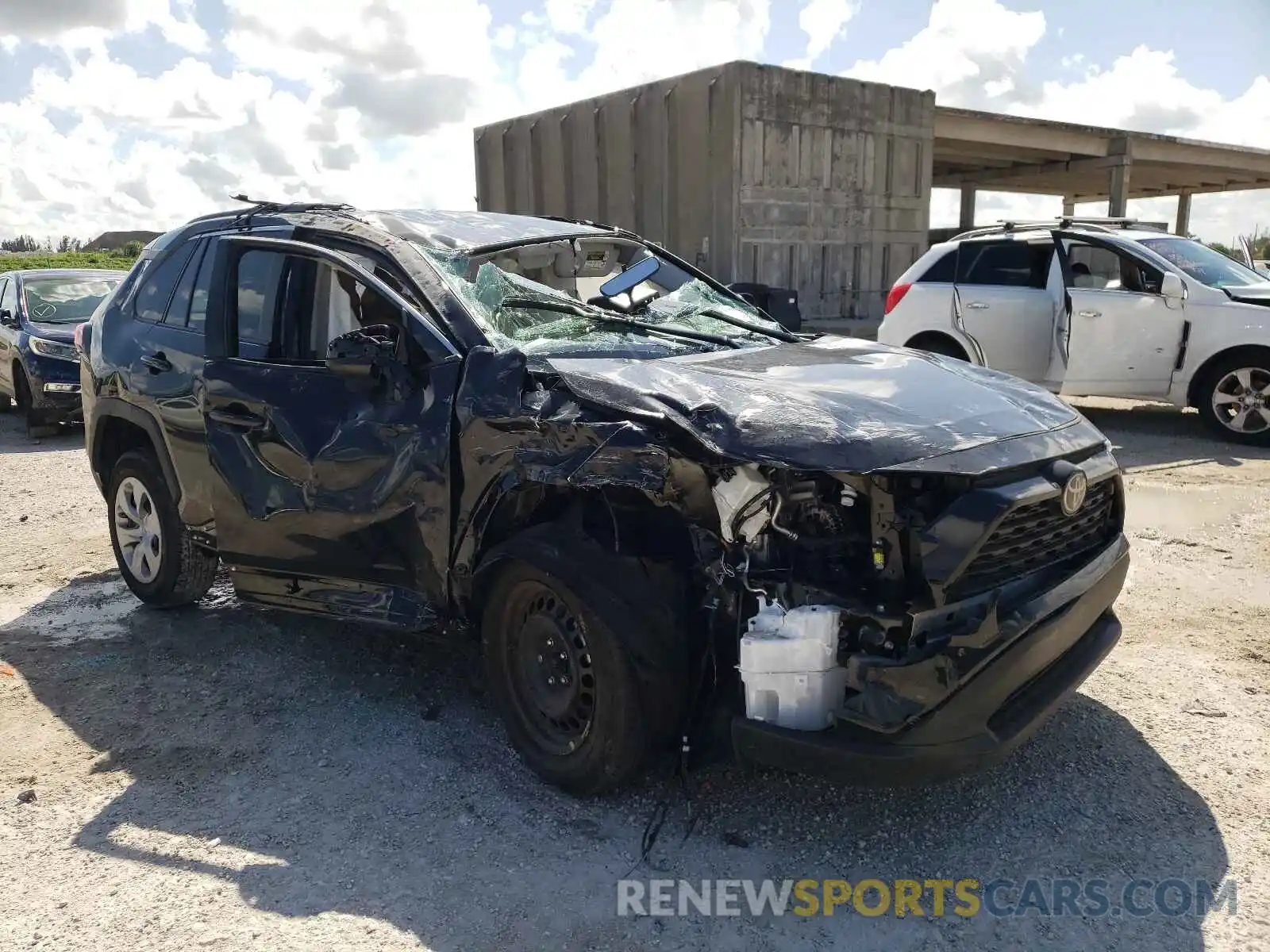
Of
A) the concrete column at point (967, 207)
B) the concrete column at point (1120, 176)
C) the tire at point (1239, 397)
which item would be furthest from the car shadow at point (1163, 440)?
the concrete column at point (967, 207)

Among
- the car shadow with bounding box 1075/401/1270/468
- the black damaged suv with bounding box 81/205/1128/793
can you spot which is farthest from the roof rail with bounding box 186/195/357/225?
the car shadow with bounding box 1075/401/1270/468

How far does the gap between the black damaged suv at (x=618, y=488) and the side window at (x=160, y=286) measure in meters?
0.28

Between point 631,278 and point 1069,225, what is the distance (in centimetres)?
645

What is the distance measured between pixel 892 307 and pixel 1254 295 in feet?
10.0

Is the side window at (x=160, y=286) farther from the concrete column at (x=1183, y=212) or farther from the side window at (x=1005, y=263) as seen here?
the concrete column at (x=1183, y=212)

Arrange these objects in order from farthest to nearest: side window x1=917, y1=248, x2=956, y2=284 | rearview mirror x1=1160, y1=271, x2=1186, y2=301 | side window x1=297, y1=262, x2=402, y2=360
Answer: side window x1=917, y1=248, x2=956, y2=284 < rearview mirror x1=1160, y1=271, x2=1186, y2=301 < side window x1=297, y1=262, x2=402, y2=360

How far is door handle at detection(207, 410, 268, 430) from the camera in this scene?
3918 mm

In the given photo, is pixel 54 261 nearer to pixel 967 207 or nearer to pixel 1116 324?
pixel 967 207

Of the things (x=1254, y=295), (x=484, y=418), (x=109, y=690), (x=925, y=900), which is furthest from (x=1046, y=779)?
(x=1254, y=295)

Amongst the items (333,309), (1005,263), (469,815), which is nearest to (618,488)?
(469,815)

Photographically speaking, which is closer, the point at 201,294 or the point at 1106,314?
the point at 201,294

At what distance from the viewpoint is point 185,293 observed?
182 inches

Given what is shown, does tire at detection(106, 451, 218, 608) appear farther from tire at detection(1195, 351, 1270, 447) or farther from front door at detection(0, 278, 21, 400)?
tire at detection(1195, 351, 1270, 447)

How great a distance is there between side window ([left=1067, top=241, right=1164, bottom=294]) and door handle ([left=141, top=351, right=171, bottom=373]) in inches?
294
